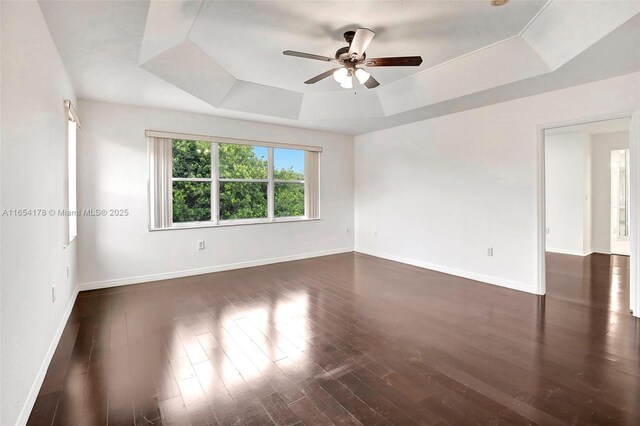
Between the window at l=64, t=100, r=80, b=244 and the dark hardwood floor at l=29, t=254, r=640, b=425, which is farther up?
the window at l=64, t=100, r=80, b=244

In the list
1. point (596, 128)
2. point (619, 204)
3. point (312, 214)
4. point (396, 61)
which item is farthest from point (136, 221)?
point (619, 204)

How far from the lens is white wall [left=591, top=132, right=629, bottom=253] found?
6316 mm

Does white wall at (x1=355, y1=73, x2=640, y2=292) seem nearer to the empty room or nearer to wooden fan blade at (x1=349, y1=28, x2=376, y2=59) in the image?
the empty room

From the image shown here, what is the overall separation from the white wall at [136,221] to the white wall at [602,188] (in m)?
6.26

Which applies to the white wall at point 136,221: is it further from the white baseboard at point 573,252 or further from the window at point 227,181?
the white baseboard at point 573,252

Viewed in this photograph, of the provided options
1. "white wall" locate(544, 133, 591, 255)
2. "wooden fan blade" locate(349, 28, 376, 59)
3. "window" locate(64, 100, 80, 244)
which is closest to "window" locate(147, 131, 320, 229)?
"window" locate(64, 100, 80, 244)

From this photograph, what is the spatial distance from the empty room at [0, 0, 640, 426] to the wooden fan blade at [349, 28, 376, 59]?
21 mm

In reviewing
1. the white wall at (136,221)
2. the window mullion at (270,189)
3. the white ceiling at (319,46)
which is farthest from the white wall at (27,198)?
the window mullion at (270,189)

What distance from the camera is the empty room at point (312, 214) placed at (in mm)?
1931

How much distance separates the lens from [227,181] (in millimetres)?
5234

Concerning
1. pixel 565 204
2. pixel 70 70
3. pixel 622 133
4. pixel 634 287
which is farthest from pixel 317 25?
pixel 622 133

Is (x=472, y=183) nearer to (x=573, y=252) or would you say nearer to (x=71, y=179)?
(x=573, y=252)

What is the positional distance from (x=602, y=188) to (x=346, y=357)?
279 inches

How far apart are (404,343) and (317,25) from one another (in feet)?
9.57
